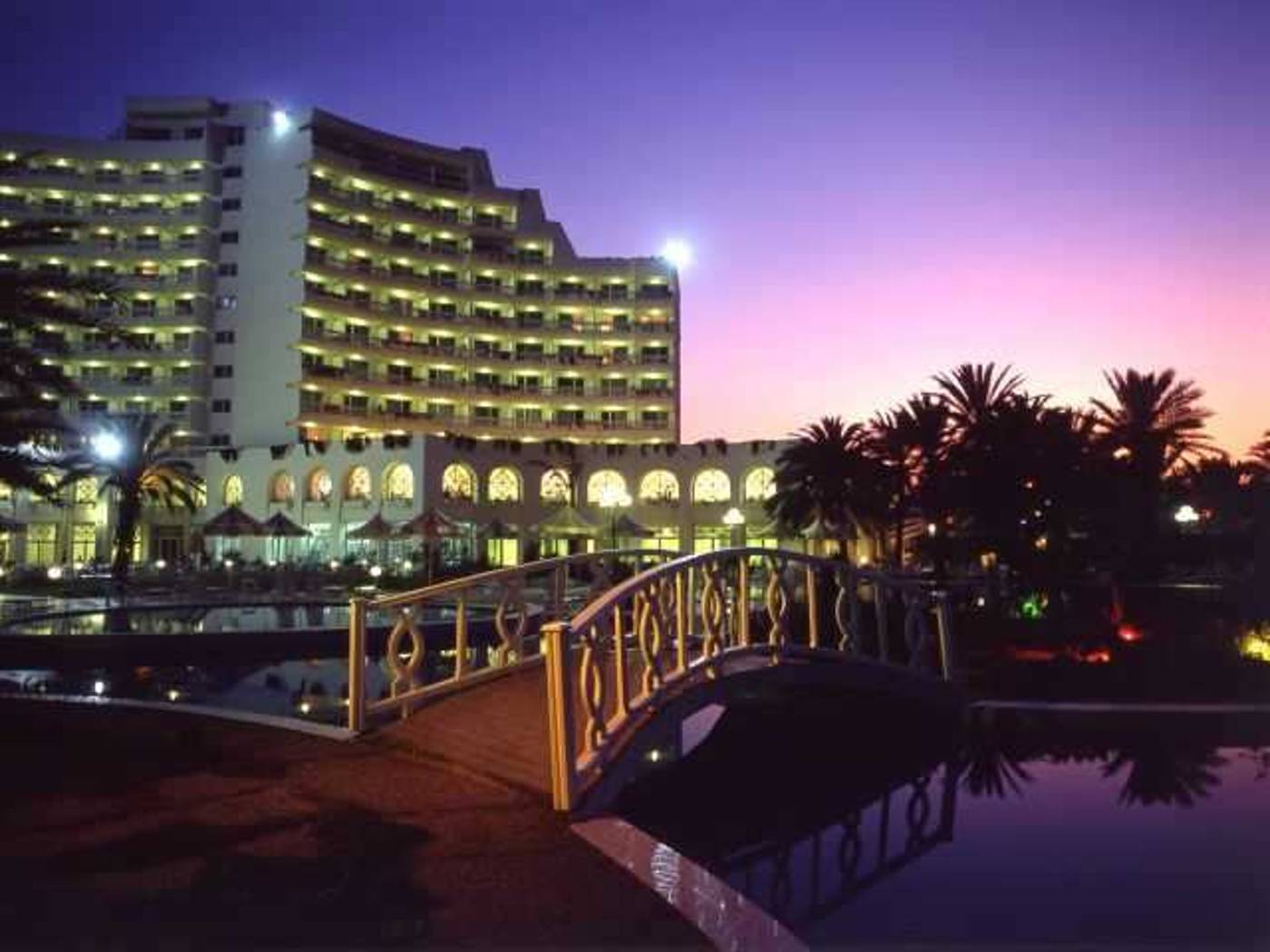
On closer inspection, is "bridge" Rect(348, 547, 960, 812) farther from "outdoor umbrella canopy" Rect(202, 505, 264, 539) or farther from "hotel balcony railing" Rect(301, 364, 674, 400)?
"hotel balcony railing" Rect(301, 364, 674, 400)

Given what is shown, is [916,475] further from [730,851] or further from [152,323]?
[152,323]

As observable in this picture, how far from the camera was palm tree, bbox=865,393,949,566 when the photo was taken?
129 ft

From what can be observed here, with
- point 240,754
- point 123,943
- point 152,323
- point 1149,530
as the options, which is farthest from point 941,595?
point 152,323

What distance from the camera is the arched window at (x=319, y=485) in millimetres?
52000

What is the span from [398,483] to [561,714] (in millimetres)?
45381

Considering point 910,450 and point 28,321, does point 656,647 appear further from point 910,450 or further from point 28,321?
point 910,450

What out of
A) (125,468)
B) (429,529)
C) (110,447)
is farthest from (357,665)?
(110,447)

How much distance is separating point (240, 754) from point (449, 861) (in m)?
3.53

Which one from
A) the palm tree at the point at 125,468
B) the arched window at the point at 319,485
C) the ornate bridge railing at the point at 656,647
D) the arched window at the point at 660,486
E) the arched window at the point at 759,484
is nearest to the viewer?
the ornate bridge railing at the point at 656,647

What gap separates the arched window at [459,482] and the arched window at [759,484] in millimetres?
14734

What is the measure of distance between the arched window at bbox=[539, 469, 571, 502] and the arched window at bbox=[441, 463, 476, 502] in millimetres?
4072

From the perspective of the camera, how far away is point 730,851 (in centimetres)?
775

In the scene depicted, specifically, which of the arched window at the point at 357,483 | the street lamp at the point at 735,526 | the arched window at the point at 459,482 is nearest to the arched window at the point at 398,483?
the arched window at the point at 357,483

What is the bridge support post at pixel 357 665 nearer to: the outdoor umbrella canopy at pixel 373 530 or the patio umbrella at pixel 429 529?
the patio umbrella at pixel 429 529
